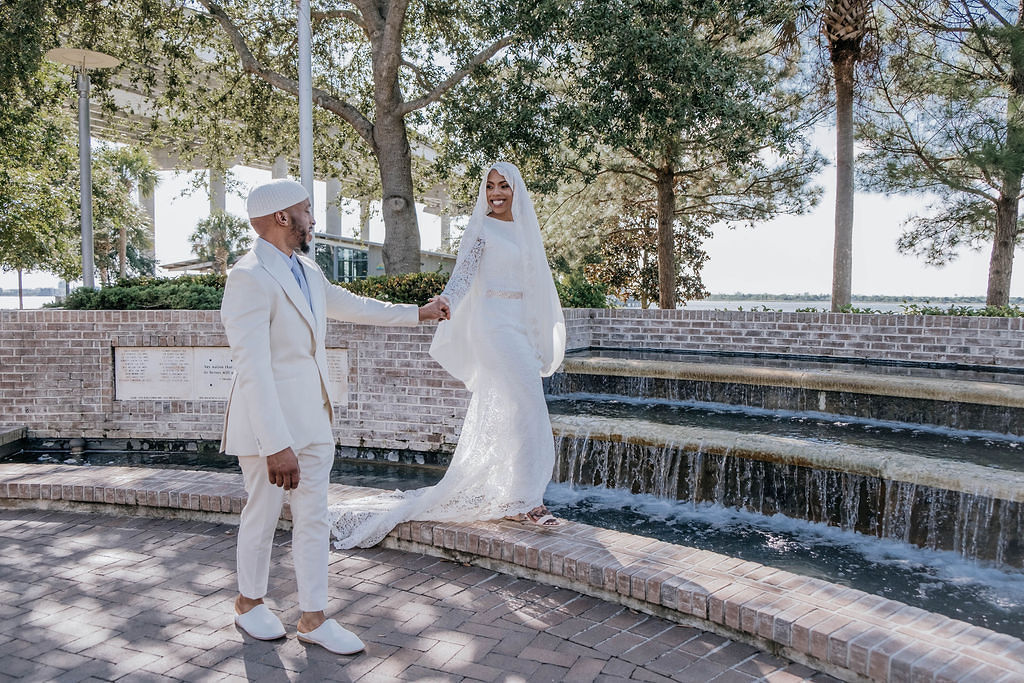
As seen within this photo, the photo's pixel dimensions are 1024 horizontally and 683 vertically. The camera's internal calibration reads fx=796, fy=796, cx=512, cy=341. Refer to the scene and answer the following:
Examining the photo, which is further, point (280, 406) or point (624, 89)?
point (624, 89)

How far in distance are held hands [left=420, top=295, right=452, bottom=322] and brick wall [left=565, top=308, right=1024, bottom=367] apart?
8.64 m

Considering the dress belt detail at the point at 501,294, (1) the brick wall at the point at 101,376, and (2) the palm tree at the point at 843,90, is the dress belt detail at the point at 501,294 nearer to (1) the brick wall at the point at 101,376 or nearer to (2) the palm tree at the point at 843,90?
(1) the brick wall at the point at 101,376

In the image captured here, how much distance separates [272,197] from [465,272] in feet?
5.44

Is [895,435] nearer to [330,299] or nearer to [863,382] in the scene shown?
[863,382]

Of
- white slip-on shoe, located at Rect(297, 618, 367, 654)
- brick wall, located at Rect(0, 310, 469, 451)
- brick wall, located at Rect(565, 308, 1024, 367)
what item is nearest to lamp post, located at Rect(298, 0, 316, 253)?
brick wall, located at Rect(0, 310, 469, 451)

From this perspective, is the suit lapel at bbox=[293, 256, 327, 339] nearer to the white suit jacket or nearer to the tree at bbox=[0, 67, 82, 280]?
the white suit jacket

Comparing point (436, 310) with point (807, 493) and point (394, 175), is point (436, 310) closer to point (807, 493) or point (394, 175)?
point (807, 493)

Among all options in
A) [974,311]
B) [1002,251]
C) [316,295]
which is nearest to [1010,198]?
[1002,251]

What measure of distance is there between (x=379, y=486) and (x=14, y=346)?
480 cm

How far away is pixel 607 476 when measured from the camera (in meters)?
6.91

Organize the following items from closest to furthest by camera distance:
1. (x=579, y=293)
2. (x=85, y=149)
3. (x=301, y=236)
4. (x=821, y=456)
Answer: (x=301, y=236)
(x=821, y=456)
(x=85, y=149)
(x=579, y=293)

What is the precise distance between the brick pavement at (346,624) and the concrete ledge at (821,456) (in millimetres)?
2704

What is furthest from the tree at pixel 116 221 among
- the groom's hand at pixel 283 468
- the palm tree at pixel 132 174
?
the groom's hand at pixel 283 468

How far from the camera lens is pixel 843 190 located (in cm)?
1570
